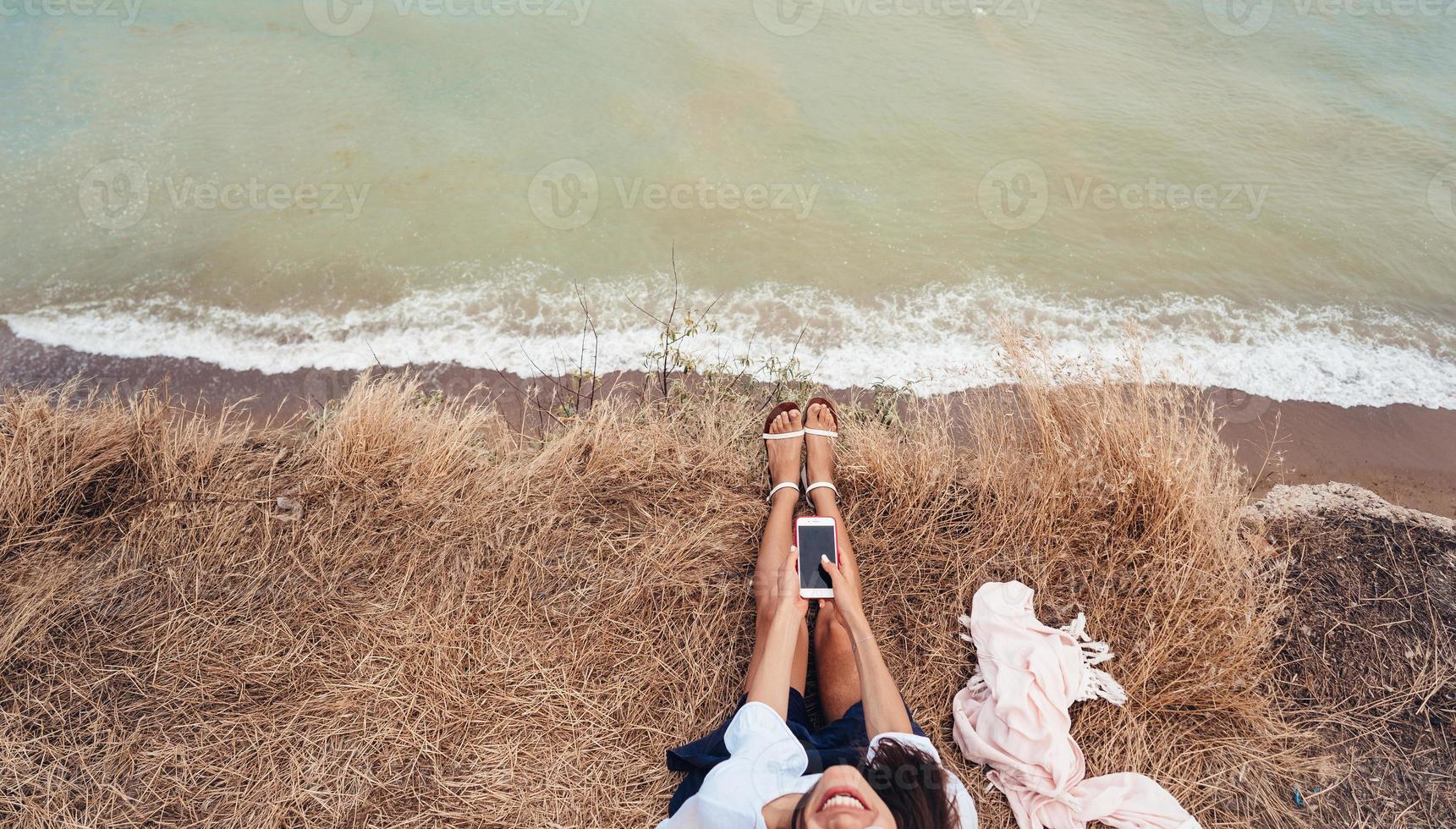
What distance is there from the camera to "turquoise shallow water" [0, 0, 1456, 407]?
464 centimetres

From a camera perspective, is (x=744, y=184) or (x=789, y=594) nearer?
(x=789, y=594)

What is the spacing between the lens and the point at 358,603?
2666 millimetres

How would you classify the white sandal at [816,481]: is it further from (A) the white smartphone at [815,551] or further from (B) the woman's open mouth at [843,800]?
(B) the woman's open mouth at [843,800]

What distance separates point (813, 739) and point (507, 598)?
1209 millimetres

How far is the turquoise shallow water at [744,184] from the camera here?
15.2 feet

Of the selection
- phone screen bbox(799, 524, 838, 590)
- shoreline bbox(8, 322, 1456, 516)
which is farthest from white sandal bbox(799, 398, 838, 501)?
shoreline bbox(8, 322, 1456, 516)

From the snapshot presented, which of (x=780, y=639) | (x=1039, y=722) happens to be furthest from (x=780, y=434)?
(x=1039, y=722)

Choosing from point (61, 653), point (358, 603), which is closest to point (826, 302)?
point (358, 603)

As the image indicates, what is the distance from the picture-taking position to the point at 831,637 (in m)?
2.60

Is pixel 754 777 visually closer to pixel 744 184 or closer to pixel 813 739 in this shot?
pixel 813 739

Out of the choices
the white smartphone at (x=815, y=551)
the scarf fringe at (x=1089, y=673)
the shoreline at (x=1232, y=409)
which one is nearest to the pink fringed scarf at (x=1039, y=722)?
the scarf fringe at (x=1089, y=673)

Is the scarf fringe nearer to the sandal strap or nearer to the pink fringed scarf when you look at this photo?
the pink fringed scarf

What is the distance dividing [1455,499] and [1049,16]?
553 cm

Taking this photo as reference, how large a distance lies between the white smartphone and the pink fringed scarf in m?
0.56
